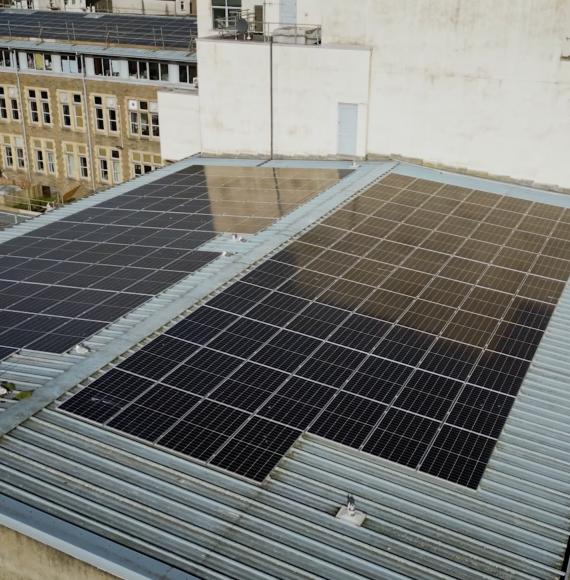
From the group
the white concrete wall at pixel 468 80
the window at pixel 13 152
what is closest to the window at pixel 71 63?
the window at pixel 13 152

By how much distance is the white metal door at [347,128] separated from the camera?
3088 centimetres

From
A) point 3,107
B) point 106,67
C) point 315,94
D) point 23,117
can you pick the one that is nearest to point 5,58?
point 3,107

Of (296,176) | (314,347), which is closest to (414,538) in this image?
(314,347)

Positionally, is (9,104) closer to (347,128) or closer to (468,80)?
(347,128)

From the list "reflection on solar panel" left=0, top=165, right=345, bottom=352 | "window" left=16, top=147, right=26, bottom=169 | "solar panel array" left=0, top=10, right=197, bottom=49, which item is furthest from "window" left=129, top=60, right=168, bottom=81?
"reflection on solar panel" left=0, top=165, right=345, bottom=352

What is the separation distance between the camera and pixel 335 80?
100 feet

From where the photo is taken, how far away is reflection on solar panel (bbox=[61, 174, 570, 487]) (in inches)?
560

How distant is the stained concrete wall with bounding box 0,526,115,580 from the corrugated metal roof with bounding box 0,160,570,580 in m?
0.33

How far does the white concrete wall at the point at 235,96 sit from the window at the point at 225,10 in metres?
4.81

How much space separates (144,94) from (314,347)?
42.3 metres

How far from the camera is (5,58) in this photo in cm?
5997

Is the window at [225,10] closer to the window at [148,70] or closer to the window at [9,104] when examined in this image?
the window at [148,70]

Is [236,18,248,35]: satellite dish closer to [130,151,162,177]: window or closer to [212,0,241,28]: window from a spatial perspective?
[212,0,241,28]: window

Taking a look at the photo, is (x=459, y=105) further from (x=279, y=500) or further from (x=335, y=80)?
(x=279, y=500)
